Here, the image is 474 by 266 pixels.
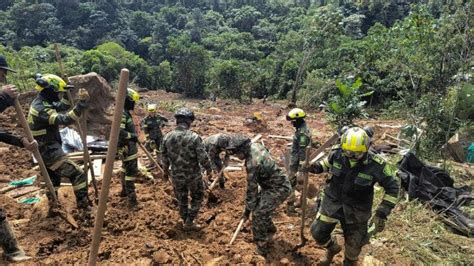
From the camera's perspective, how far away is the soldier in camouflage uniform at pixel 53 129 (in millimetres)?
5145

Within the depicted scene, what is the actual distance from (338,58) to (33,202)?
2223cm

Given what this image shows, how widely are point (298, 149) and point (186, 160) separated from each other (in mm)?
2416

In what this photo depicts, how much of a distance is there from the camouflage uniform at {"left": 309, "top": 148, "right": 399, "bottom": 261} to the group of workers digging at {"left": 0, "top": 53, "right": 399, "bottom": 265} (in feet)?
0.03

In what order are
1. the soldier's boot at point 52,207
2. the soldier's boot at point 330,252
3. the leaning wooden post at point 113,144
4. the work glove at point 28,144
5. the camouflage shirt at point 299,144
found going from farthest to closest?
the camouflage shirt at point 299,144
the soldier's boot at point 52,207
the soldier's boot at point 330,252
the work glove at point 28,144
the leaning wooden post at point 113,144

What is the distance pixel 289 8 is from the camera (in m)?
63.6

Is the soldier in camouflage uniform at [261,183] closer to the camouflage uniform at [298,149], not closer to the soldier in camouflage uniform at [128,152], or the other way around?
the camouflage uniform at [298,149]

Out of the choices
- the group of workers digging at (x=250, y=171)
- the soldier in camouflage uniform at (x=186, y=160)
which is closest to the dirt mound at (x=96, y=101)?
the group of workers digging at (x=250, y=171)

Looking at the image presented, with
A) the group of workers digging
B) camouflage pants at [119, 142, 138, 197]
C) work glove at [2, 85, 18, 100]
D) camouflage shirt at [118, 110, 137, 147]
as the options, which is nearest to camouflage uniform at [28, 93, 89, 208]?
the group of workers digging

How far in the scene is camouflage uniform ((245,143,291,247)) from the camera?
16.4ft

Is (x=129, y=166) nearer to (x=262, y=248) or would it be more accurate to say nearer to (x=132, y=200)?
(x=132, y=200)

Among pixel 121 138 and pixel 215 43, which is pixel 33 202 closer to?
pixel 121 138

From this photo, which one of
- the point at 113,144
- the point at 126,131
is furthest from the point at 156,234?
the point at 113,144

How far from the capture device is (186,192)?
18.9 ft

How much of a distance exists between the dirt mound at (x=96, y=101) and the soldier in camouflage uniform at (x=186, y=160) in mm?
5315
